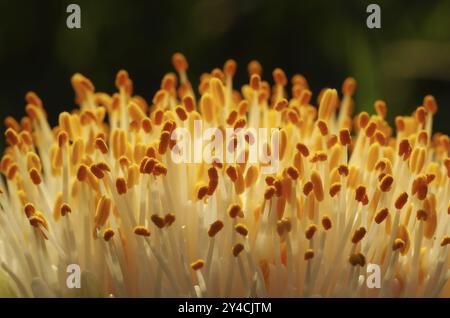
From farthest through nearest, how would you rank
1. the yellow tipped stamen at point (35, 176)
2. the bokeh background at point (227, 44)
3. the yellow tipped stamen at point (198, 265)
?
the bokeh background at point (227, 44) → the yellow tipped stamen at point (35, 176) → the yellow tipped stamen at point (198, 265)

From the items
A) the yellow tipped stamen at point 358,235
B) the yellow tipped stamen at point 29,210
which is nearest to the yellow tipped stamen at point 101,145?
the yellow tipped stamen at point 29,210

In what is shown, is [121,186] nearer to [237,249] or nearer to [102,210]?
[102,210]

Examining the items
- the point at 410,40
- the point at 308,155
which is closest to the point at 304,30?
the point at 410,40

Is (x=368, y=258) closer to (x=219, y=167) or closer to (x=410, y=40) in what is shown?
(x=219, y=167)

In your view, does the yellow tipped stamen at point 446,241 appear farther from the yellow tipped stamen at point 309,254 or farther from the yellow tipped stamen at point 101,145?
the yellow tipped stamen at point 101,145

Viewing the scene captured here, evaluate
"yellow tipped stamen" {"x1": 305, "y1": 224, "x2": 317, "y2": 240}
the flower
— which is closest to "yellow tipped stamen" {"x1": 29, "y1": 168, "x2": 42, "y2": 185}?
the flower

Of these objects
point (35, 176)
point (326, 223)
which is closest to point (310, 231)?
point (326, 223)

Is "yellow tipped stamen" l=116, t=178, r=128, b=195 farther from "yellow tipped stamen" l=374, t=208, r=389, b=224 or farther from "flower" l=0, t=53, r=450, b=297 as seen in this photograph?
"yellow tipped stamen" l=374, t=208, r=389, b=224
